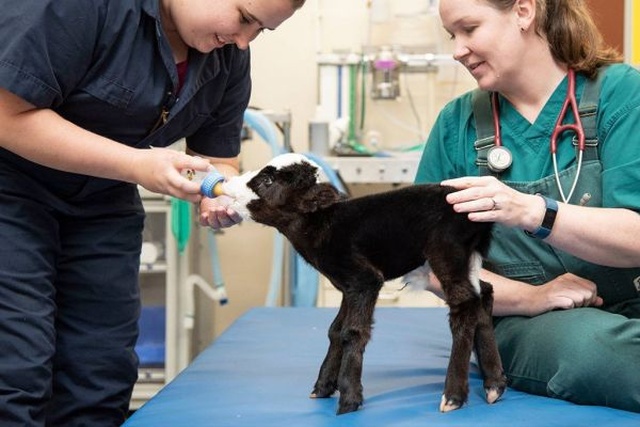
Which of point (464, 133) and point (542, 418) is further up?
point (464, 133)

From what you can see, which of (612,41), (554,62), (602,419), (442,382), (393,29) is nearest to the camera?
(602,419)

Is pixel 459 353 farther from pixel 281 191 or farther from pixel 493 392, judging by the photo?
pixel 281 191

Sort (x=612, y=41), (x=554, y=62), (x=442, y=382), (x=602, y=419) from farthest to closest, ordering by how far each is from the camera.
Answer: (x=612, y=41), (x=554, y=62), (x=442, y=382), (x=602, y=419)

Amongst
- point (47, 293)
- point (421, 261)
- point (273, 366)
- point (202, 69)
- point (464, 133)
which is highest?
point (202, 69)

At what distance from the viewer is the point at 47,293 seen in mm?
1423

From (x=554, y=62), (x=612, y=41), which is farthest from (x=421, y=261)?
(x=612, y=41)

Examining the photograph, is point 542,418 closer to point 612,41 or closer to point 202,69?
point 202,69

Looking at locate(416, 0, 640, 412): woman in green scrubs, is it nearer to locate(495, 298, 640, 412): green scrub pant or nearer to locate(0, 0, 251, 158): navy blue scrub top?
A: locate(495, 298, 640, 412): green scrub pant

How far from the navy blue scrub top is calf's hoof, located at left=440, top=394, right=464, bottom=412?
2.20 feet

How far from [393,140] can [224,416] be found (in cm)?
243

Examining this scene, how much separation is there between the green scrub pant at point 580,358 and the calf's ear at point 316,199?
1.41ft

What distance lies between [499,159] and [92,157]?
0.69 metres

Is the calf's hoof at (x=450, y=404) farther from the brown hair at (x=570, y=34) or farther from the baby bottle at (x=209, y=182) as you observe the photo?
the brown hair at (x=570, y=34)

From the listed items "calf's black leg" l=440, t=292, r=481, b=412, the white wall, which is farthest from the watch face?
the white wall
